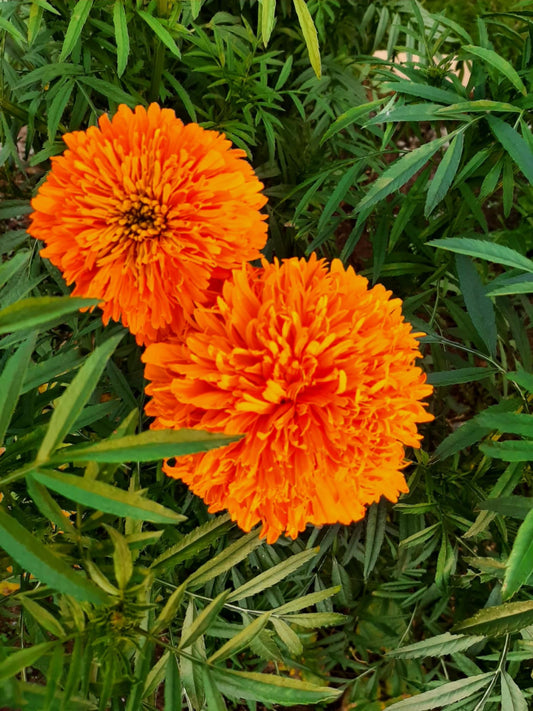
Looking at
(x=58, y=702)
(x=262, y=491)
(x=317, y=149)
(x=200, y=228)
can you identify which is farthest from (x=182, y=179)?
(x=317, y=149)

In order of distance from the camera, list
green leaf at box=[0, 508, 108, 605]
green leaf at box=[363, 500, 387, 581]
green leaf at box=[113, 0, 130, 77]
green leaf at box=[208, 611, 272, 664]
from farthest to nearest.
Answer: green leaf at box=[363, 500, 387, 581]
green leaf at box=[113, 0, 130, 77]
green leaf at box=[208, 611, 272, 664]
green leaf at box=[0, 508, 108, 605]

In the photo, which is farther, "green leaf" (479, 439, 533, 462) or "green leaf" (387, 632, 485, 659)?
"green leaf" (387, 632, 485, 659)

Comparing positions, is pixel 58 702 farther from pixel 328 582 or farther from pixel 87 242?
pixel 328 582

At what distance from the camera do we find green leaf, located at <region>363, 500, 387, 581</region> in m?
0.81

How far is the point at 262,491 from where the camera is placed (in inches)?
21.3

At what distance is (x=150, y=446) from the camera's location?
34cm

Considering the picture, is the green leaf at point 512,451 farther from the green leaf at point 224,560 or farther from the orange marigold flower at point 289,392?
the green leaf at point 224,560

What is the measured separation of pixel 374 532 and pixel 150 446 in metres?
0.60

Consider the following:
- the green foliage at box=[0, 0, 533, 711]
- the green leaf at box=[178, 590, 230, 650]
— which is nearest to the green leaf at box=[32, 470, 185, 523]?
the green foliage at box=[0, 0, 533, 711]

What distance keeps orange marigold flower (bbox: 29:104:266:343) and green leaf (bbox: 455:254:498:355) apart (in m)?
0.29

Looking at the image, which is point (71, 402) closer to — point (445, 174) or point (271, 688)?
point (271, 688)

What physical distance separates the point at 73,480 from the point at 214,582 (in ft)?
1.99

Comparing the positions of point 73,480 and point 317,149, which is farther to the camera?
point 317,149

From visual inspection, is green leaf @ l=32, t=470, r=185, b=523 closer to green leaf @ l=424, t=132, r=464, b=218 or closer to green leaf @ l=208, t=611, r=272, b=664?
green leaf @ l=208, t=611, r=272, b=664
